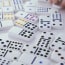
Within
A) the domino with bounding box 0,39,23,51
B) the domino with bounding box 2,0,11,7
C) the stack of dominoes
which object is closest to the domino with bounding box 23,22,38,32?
the stack of dominoes

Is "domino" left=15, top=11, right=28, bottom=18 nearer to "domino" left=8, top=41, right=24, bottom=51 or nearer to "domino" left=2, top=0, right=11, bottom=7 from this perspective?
"domino" left=2, top=0, right=11, bottom=7

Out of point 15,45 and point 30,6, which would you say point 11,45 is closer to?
point 15,45

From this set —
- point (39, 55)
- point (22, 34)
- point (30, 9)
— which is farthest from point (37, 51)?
point (30, 9)

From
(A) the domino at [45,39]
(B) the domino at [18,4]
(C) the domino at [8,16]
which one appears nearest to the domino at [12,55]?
(A) the domino at [45,39]

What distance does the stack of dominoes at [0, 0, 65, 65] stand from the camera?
88 centimetres

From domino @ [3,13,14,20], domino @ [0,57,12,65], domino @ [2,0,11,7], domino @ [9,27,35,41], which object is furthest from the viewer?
domino @ [2,0,11,7]

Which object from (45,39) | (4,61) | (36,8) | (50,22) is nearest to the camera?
(4,61)

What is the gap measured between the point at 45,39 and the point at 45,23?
0.40 ft

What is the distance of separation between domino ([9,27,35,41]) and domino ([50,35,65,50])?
0.37ft

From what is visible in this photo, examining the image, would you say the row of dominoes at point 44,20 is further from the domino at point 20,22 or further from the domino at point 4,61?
the domino at point 4,61

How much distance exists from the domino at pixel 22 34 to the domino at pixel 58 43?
4.4 inches

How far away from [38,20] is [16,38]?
0.61 ft

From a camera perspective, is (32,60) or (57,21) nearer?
(32,60)

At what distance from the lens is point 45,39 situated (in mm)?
974
